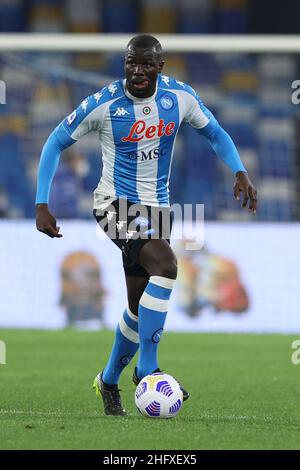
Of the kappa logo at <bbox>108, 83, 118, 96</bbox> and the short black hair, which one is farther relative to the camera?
the kappa logo at <bbox>108, 83, 118, 96</bbox>

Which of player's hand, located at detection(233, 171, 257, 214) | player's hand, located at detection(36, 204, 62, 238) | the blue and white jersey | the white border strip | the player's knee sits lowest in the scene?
the player's knee

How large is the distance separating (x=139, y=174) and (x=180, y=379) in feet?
9.48

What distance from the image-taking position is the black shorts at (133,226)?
21.0ft

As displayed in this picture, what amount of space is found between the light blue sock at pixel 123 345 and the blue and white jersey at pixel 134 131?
0.69m

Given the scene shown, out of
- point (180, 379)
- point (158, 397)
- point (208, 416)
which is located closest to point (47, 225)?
point (158, 397)

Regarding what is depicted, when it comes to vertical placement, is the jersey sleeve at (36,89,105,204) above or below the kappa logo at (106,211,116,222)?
above

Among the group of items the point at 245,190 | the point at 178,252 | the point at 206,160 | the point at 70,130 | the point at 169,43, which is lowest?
the point at 178,252

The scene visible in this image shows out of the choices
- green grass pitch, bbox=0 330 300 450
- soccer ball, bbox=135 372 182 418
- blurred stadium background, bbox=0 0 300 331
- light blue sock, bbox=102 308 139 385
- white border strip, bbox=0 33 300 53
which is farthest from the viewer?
white border strip, bbox=0 33 300 53

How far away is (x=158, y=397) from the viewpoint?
6.03 m

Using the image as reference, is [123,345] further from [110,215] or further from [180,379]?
[180,379]

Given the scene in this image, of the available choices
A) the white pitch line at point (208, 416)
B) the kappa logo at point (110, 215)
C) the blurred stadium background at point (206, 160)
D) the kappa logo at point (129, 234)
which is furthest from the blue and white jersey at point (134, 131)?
the blurred stadium background at point (206, 160)

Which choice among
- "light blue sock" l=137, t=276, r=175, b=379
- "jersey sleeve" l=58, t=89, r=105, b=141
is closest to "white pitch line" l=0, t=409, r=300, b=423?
"light blue sock" l=137, t=276, r=175, b=379

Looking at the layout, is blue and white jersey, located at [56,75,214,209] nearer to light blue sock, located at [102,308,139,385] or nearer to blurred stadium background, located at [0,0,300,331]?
light blue sock, located at [102,308,139,385]

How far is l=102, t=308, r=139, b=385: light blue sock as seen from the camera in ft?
21.7
